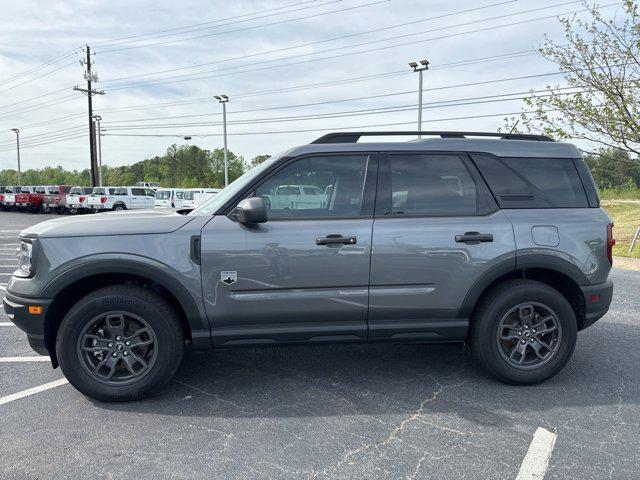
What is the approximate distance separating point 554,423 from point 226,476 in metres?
2.16

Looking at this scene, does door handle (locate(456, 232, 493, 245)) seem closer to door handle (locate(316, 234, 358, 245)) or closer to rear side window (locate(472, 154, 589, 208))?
rear side window (locate(472, 154, 589, 208))

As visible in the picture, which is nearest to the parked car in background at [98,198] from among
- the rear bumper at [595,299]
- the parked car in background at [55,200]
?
the parked car in background at [55,200]

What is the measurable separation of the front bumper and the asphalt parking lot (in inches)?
20.4

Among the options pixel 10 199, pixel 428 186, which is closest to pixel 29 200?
pixel 10 199

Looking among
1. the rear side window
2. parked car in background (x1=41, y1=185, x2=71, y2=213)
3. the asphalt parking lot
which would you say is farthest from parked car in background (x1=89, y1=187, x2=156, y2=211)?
the rear side window

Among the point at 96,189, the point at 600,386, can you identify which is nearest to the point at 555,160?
the point at 600,386

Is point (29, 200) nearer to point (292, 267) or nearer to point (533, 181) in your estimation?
point (292, 267)

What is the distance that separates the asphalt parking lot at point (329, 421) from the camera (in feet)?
8.84

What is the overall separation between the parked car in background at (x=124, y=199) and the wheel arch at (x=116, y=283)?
88.6 ft

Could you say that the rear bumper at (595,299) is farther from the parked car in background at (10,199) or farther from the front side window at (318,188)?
the parked car in background at (10,199)

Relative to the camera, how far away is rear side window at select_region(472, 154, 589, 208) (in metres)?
3.82

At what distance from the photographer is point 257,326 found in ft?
11.6

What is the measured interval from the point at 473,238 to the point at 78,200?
29.7 metres

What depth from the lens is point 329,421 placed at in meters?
3.22
